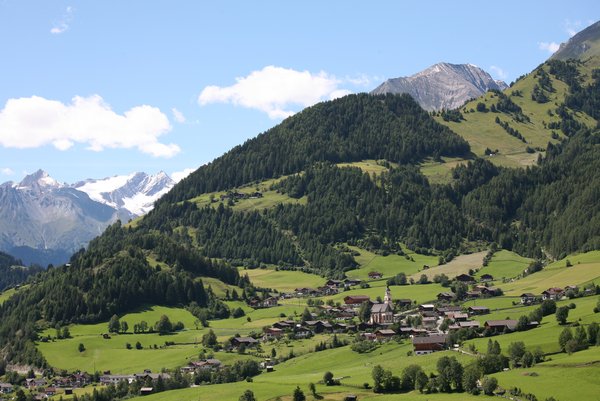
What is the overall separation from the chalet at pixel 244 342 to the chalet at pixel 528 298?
187 feet

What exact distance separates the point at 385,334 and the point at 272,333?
34.0 meters

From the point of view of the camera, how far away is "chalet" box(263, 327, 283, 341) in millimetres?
183625

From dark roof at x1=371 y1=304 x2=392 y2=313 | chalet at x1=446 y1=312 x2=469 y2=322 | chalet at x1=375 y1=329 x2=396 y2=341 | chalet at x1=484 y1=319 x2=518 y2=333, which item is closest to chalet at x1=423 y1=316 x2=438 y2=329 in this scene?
chalet at x1=446 y1=312 x2=469 y2=322

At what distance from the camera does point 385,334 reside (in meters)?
162

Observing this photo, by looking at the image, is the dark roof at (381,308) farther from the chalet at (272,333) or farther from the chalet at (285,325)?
the chalet at (272,333)

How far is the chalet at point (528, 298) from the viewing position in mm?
179175

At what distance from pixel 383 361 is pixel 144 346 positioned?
70.7 m

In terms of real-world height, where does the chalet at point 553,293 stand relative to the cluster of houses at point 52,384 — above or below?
above

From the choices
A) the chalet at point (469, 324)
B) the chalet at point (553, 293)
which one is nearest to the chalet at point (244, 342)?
the chalet at point (469, 324)

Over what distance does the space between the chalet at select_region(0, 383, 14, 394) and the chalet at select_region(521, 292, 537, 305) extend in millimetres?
105345

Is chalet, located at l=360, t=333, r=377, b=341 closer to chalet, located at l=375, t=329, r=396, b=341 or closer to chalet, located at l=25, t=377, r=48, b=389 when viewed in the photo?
chalet, located at l=375, t=329, r=396, b=341

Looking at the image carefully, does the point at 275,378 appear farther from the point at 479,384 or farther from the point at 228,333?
the point at 228,333

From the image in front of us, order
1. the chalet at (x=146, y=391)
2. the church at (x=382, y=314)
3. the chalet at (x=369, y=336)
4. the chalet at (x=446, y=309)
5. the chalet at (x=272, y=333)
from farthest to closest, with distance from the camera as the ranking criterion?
the chalet at (x=272, y=333), the church at (x=382, y=314), the chalet at (x=446, y=309), the chalet at (x=369, y=336), the chalet at (x=146, y=391)

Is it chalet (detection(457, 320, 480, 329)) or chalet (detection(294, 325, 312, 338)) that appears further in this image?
chalet (detection(294, 325, 312, 338))
